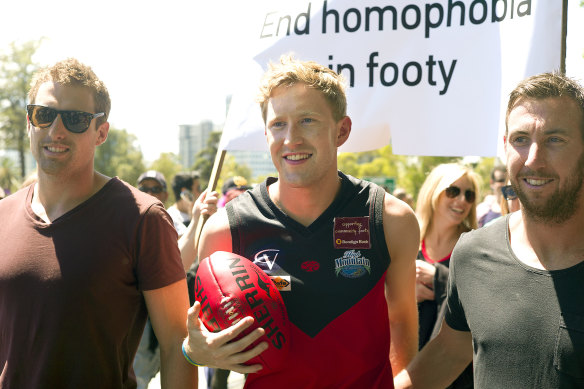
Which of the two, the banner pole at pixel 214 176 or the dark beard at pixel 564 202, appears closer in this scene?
the dark beard at pixel 564 202

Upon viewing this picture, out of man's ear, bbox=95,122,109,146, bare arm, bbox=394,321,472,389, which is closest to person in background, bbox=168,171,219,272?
man's ear, bbox=95,122,109,146

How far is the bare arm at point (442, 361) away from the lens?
Result: 101 inches

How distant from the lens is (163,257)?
2492mm

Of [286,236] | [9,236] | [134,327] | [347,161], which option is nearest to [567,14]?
[286,236]

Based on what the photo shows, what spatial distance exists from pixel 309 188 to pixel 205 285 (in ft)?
2.16

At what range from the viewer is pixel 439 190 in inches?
180

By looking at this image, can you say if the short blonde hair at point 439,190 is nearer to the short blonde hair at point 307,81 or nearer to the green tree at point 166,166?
the short blonde hair at point 307,81

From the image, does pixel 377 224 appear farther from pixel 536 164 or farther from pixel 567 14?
pixel 567 14

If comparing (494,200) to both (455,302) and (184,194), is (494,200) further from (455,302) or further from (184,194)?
(455,302)

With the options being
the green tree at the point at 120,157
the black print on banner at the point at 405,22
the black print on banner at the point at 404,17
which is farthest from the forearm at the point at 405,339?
the green tree at the point at 120,157

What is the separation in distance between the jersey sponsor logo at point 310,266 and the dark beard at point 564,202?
2.94 feet

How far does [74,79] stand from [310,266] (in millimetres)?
1358

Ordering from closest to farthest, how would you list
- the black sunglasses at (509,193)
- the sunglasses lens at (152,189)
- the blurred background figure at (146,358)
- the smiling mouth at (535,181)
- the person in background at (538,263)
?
the person in background at (538,263) → the smiling mouth at (535,181) → the black sunglasses at (509,193) → the blurred background figure at (146,358) → the sunglasses lens at (152,189)

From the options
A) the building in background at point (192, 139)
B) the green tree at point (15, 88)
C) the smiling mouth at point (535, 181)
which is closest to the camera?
the smiling mouth at point (535, 181)
